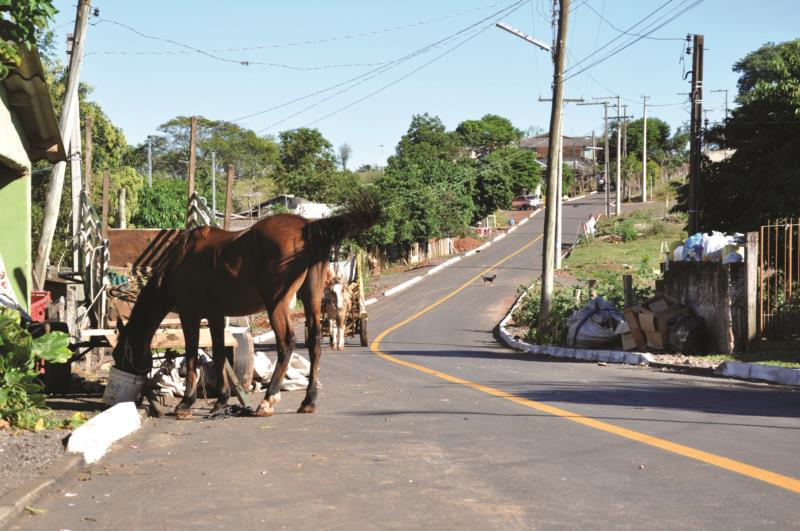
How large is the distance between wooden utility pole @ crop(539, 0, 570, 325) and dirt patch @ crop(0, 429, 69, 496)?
2121 centimetres

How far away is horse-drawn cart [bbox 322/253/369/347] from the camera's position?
25.1 metres

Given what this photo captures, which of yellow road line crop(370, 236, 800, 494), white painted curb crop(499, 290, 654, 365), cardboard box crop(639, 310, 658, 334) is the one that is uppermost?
cardboard box crop(639, 310, 658, 334)

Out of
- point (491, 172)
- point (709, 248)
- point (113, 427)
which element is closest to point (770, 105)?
point (709, 248)

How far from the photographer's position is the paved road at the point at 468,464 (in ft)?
19.4

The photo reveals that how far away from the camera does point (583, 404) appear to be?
11.4 metres

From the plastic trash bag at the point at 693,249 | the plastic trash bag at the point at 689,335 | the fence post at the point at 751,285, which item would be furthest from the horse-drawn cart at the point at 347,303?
the fence post at the point at 751,285

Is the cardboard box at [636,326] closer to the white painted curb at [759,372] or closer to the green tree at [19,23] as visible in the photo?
the white painted curb at [759,372]

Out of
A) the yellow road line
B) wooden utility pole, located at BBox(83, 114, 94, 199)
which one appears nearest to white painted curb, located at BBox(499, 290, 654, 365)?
the yellow road line

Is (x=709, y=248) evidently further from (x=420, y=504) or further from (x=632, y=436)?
(x=420, y=504)

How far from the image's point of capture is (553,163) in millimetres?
30281

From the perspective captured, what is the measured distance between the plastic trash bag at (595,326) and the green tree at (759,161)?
597 centimetres

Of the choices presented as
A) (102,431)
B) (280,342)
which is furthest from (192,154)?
(102,431)

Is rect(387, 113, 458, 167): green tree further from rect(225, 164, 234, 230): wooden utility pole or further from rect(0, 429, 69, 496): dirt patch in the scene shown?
rect(0, 429, 69, 496): dirt patch

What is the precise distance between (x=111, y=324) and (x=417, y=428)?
785 centimetres
